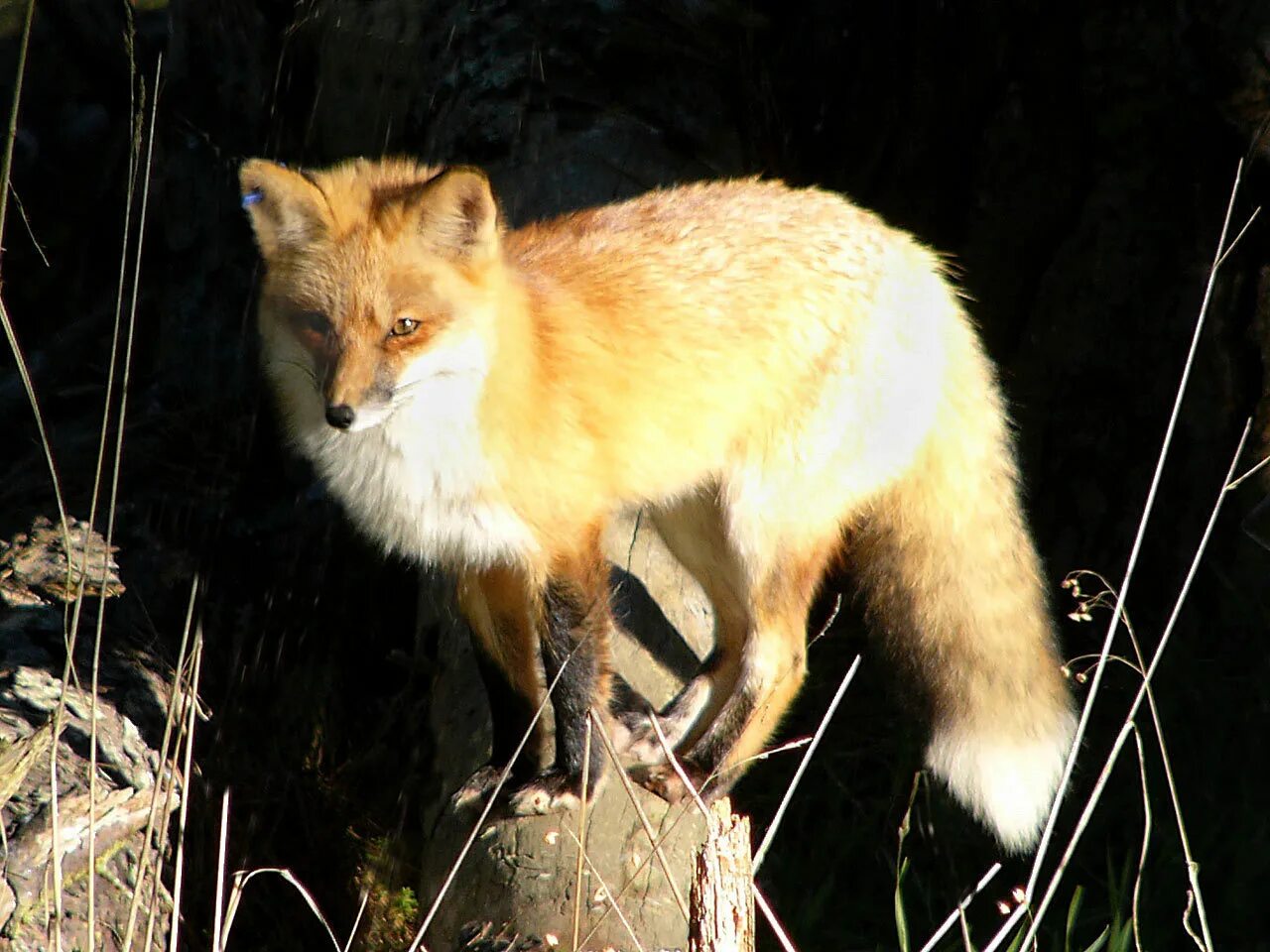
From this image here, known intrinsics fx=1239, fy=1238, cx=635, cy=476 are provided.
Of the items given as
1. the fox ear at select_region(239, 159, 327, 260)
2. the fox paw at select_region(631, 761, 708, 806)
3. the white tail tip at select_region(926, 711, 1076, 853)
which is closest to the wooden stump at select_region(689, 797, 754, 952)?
the fox paw at select_region(631, 761, 708, 806)

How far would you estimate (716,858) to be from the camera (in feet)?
6.89

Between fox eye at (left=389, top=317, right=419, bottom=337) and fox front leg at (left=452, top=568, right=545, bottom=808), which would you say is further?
fox front leg at (left=452, top=568, right=545, bottom=808)

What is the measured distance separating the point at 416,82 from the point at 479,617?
7.61ft

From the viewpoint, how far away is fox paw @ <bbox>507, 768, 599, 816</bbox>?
9.89 ft

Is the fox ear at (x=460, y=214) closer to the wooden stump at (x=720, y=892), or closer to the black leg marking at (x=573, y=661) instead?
the black leg marking at (x=573, y=661)

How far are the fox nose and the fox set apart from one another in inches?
7.1

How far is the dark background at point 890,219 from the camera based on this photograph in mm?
3578

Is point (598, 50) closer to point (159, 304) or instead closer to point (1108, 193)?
point (1108, 193)

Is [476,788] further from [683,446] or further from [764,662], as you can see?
[683,446]

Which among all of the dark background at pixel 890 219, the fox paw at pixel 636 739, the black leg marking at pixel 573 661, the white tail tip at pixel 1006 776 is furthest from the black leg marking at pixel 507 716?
the white tail tip at pixel 1006 776

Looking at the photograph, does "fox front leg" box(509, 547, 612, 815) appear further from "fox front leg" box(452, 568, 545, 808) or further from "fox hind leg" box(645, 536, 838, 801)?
"fox hind leg" box(645, 536, 838, 801)

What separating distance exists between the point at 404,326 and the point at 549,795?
120 centimetres

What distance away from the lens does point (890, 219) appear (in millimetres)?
4555

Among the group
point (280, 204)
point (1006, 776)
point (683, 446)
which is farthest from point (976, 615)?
point (280, 204)
